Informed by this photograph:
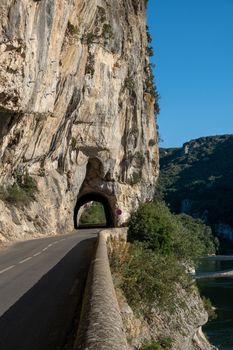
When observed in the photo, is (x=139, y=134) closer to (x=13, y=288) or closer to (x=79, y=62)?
(x=79, y=62)

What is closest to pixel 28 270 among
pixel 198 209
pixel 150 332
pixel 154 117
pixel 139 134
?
pixel 150 332

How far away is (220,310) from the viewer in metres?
41.2

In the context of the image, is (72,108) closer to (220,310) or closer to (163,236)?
(163,236)

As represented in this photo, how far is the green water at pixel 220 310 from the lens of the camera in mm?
31858

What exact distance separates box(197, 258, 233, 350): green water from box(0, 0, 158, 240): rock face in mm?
12989

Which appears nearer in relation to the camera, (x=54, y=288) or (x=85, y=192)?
(x=54, y=288)

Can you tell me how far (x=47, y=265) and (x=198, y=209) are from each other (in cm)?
14946

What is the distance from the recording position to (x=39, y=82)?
23.7 metres

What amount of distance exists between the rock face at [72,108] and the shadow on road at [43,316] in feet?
39.2

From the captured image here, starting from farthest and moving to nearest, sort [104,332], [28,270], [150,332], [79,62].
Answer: [79,62], [150,332], [28,270], [104,332]

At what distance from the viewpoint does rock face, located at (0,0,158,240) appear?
70.4 ft

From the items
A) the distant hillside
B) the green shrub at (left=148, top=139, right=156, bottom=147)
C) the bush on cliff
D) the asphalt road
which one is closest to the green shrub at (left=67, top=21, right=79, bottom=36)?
the bush on cliff

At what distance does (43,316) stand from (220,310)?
119 ft

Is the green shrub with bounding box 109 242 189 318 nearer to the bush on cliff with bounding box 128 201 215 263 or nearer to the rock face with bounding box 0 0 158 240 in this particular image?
the rock face with bounding box 0 0 158 240
